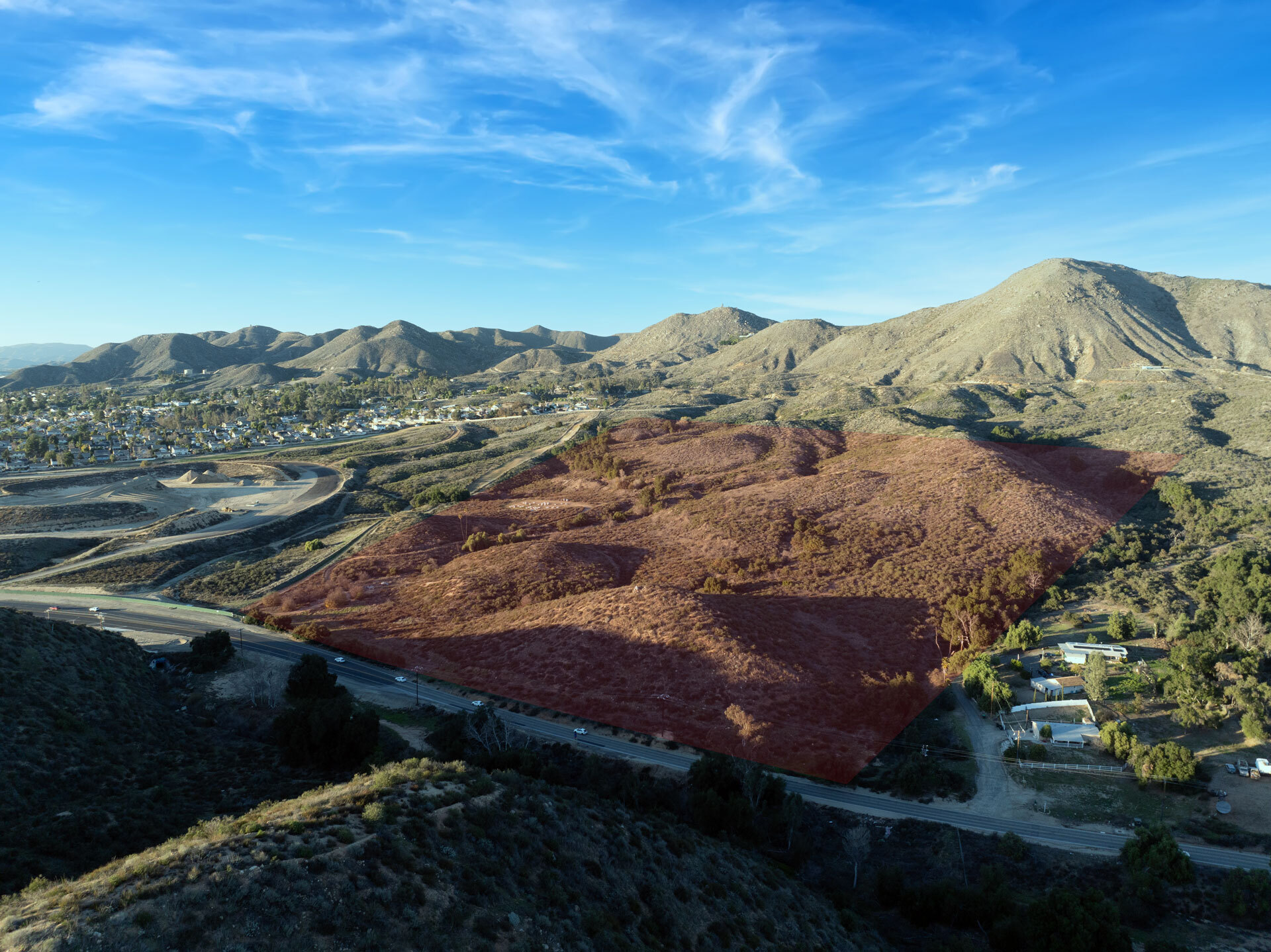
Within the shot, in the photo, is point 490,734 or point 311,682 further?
point 311,682

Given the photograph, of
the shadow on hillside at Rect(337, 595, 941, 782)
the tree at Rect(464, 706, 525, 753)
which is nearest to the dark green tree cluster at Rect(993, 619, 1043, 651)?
the shadow on hillside at Rect(337, 595, 941, 782)

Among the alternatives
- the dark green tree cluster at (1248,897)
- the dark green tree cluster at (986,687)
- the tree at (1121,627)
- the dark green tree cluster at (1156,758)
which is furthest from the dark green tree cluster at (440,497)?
the dark green tree cluster at (1248,897)

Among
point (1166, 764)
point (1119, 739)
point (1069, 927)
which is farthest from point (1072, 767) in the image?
point (1069, 927)

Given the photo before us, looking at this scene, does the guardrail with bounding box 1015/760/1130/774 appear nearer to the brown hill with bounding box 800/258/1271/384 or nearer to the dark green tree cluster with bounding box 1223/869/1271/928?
the dark green tree cluster with bounding box 1223/869/1271/928

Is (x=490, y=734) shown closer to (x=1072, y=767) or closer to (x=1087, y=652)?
(x=1072, y=767)

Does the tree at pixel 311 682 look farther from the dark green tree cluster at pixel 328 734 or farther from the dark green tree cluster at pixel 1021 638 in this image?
the dark green tree cluster at pixel 1021 638

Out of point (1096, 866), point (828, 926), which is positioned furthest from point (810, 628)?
point (828, 926)

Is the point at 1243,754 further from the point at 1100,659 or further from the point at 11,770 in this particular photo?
the point at 11,770
